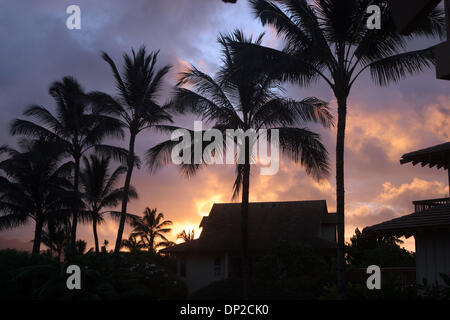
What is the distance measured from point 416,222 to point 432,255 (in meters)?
1.25

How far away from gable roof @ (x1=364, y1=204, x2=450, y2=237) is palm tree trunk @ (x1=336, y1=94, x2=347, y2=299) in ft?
9.68

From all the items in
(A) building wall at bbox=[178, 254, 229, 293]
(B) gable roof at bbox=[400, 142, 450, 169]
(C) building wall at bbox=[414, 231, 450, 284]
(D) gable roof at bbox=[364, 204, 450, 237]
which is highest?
(B) gable roof at bbox=[400, 142, 450, 169]

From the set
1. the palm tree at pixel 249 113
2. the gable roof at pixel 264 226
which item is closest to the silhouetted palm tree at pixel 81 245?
the gable roof at pixel 264 226

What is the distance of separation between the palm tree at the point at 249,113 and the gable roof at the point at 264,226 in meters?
11.7

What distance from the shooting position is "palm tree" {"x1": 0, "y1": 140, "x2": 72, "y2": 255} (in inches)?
1251

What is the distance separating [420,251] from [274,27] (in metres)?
8.25

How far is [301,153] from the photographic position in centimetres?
1912

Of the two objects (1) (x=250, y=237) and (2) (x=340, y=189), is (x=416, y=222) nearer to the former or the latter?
(2) (x=340, y=189)

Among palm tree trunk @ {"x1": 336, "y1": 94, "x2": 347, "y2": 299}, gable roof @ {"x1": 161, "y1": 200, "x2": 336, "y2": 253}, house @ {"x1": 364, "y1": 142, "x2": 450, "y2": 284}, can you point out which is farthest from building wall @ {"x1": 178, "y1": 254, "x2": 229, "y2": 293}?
palm tree trunk @ {"x1": 336, "y1": 94, "x2": 347, "y2": 299}

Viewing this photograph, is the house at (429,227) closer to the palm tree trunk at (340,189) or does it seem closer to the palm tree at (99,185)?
the palm tree trunk at (340,189)

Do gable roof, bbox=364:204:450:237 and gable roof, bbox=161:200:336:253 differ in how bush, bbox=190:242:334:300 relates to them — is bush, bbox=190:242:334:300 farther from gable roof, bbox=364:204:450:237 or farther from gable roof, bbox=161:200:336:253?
gable roof, bbox=161:200:336:253
